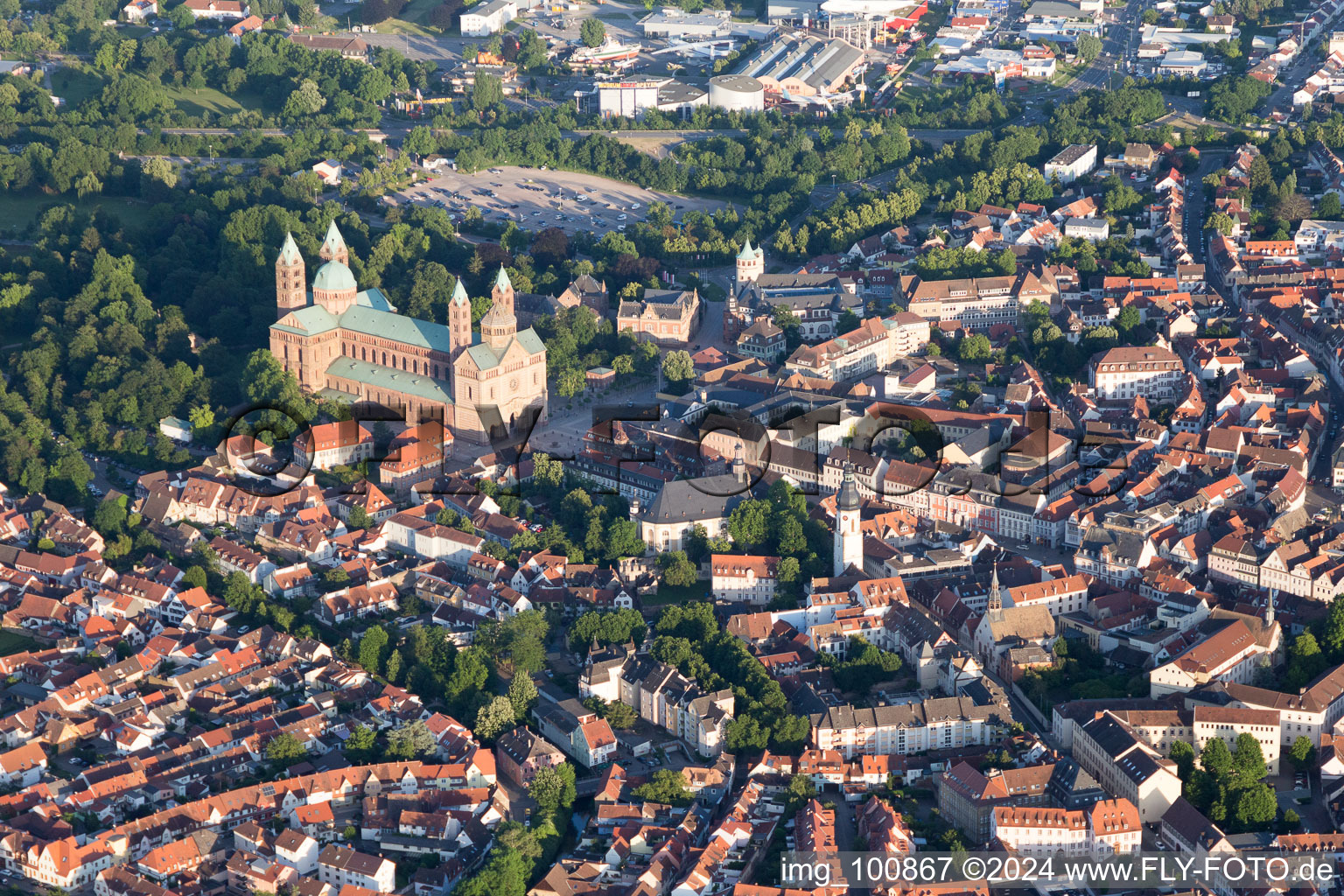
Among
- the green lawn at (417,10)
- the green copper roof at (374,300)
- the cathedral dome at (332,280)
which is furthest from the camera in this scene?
the green lawn at (417,10)

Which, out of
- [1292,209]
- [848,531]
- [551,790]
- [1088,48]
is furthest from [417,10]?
[551,790]

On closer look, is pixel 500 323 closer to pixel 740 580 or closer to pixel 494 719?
pixel 740 580

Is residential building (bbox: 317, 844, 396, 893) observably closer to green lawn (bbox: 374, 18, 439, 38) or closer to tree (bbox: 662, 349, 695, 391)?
tree (bbox: 662, 349, 695, 391)

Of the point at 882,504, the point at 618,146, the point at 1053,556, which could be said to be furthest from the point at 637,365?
the point at 618,146

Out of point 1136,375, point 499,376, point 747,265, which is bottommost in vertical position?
point 747,265

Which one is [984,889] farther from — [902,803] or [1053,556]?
[1053,556]

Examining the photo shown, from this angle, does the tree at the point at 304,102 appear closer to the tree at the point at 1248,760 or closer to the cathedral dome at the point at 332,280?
the cathedral dome at the point at 332,280

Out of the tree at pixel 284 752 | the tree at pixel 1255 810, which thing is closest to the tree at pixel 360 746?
the tree at pixel 284 752
